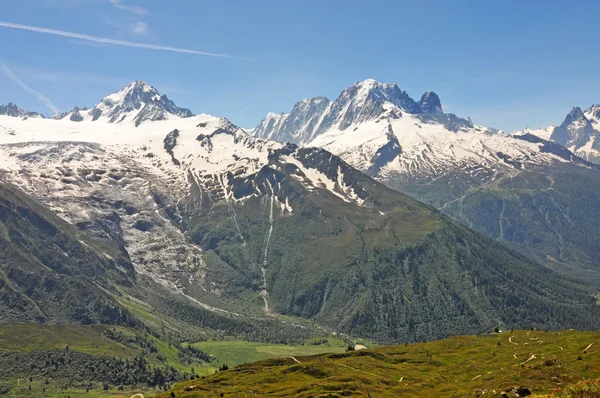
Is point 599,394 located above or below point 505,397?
above

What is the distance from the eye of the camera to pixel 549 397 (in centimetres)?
11700

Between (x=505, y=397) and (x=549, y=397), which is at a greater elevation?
(x=549, y=397)

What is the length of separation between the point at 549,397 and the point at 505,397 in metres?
70.8

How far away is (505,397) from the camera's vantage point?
182m

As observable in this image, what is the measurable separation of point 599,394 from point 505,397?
222 ft

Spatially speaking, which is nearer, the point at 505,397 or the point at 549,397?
the point at 549,397

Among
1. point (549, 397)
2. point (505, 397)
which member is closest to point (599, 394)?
point (549, 397)

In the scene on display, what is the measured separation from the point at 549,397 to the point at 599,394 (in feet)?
37.8

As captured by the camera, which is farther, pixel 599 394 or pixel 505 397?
pixel 505 397

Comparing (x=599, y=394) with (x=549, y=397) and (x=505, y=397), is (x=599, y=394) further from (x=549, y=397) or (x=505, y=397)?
(x=505, y=397)

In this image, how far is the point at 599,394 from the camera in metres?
119
